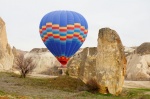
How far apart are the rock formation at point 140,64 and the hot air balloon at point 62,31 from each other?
1573 cm

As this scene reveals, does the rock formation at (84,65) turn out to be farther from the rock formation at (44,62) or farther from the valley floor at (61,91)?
the rock formation at (44,62)

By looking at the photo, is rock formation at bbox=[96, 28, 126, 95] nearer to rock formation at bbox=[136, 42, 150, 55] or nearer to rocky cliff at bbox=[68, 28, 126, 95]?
rocky cliff at bbox=[68, 28, 126, 95]

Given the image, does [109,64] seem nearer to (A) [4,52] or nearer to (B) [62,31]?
(B) [62,31]

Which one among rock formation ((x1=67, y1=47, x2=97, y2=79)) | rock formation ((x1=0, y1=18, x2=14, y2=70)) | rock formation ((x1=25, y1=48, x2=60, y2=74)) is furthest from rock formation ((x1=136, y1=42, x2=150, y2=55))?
rock formation ((x1=67, y1=47, x2=97, y2=79))

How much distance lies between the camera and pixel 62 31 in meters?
50.2

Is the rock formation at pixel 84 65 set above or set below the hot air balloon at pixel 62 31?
below

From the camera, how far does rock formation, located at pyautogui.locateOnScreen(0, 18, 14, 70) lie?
67.1 m

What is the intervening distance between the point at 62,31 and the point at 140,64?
20.5 meters

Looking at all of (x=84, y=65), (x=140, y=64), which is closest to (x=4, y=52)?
(x=140, y=64)

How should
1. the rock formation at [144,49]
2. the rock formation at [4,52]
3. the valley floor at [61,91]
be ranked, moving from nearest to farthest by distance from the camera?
the valley floor at [61,91], the rock formation at [4,52], the rock formation at [144,49]

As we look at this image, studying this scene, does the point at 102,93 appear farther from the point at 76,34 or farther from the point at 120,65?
the point at 76,34

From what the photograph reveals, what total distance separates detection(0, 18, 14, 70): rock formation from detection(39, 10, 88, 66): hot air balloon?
18037 mm

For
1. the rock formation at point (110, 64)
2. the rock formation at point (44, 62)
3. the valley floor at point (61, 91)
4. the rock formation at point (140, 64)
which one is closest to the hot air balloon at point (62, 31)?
the valley floor at point (61, 91)

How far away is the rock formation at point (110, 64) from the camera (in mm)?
31891
